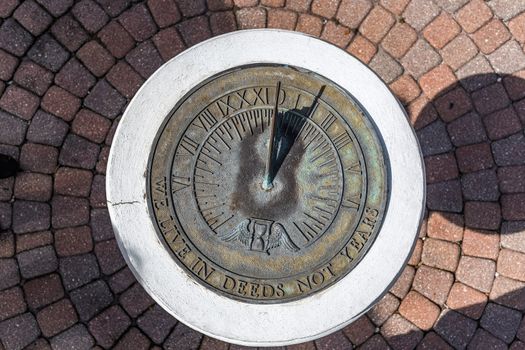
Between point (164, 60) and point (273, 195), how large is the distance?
1672 millimetres

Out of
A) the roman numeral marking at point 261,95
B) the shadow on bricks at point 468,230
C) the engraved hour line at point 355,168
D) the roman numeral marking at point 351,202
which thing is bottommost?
the shadow on bricks at point 468,230

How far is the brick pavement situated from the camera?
4.48 m

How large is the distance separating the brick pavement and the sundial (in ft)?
2.21

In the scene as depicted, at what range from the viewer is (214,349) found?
448 cm

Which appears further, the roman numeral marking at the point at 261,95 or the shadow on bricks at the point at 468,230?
the shadow on bricks at the point at 468,230

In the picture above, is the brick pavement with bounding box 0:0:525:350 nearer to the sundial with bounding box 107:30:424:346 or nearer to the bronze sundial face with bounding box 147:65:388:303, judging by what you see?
the sundial with bounding box 107:30:424:346

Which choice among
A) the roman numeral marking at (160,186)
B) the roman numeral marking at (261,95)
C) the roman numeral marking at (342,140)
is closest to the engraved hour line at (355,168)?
the roman numeral marking at (342,140)

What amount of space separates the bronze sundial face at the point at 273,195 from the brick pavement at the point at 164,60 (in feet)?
2.91

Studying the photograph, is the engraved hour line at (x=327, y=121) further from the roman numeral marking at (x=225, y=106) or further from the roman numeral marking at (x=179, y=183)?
the roman numeral marking at (x=179, y=183)

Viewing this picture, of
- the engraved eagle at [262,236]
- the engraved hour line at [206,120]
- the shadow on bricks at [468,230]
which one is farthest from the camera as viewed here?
the shadow on bricks at [468,230]

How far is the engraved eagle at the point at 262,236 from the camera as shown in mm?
3822

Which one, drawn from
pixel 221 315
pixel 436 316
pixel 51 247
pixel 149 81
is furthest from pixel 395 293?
pixel 51 247

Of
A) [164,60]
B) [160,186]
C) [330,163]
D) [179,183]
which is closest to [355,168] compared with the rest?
[330,163]

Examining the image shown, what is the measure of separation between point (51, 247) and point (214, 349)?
1.57 m
